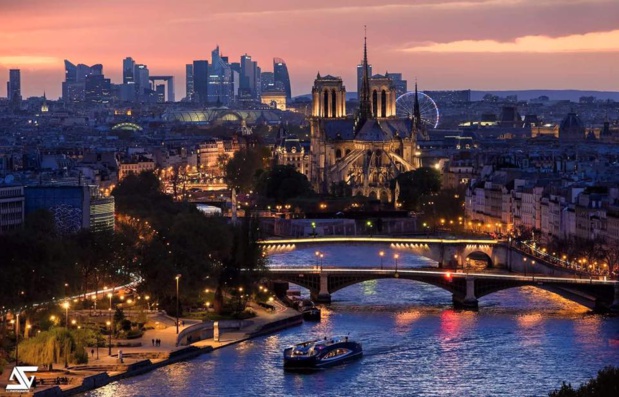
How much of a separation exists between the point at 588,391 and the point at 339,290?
2804 centimetres

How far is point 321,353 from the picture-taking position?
4350cm

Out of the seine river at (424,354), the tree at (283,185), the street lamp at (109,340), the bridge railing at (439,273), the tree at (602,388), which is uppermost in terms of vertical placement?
the tree at (283,185)

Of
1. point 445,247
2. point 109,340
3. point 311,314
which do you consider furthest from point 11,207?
point 109,340

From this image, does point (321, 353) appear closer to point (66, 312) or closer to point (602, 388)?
point (66, 312)

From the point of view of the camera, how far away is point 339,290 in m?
57.8

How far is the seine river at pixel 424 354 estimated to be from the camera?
40125 millimetres

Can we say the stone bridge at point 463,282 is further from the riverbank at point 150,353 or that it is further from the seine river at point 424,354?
the riverbank at point 150,353

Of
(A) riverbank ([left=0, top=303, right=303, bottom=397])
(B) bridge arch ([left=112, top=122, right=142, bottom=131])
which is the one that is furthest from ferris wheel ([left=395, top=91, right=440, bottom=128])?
(A) riverbank ([left=0, top=303, right=303, bottom=397])

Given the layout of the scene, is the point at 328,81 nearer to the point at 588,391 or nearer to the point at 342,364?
the point at 342,364

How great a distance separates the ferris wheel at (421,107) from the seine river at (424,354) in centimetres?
7114

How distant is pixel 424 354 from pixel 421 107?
96.9m

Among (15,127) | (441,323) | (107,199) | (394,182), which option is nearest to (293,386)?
(441,323)

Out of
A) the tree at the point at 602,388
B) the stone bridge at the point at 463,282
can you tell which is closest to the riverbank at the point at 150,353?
the stone bridge at the point at 463,282

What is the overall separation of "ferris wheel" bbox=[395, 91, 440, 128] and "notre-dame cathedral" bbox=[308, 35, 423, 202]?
1593cm
